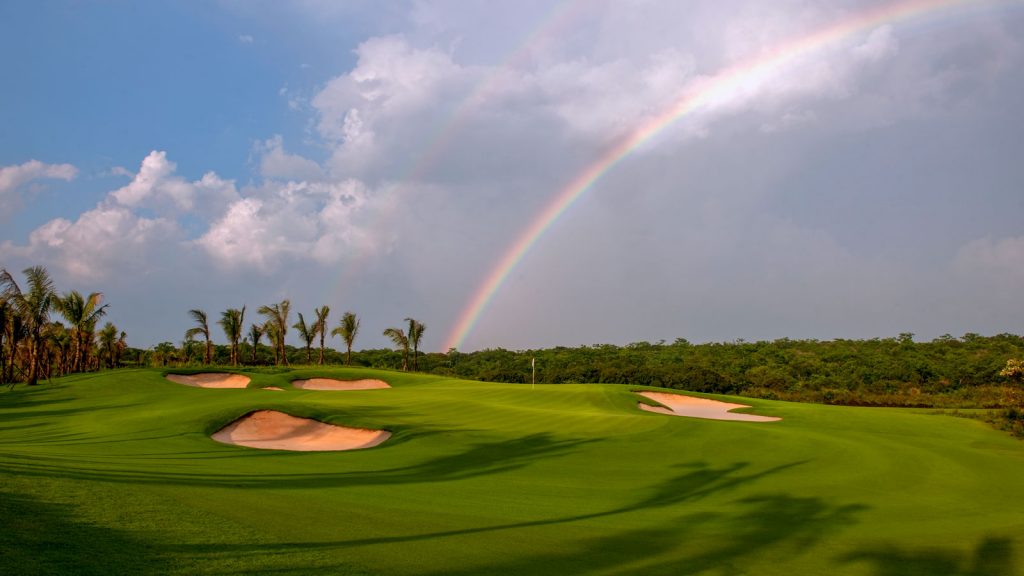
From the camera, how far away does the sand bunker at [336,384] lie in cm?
4747

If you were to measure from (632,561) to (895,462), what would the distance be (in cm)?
1358

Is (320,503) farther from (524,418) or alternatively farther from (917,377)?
(917,377)

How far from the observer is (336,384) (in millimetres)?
48000

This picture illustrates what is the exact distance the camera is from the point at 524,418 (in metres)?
25.1

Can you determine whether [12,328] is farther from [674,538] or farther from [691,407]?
[674,538]

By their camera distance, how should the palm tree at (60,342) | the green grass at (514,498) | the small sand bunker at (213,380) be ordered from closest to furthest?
1. the green grass at (514,498)
2. the small sand bunker at (213,380)
3. the palm tree at (60,342)

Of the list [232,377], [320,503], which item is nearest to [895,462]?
[320,503]

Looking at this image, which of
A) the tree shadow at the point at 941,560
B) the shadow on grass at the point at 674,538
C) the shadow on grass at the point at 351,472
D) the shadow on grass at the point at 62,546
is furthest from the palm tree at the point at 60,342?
the tree shadow at the point at 941,560

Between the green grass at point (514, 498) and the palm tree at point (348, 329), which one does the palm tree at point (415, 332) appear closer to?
the palm tree at point (348, 329)

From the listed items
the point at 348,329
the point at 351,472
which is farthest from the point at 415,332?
the point at 351,472

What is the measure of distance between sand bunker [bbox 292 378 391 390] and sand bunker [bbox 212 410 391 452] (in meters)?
21.3

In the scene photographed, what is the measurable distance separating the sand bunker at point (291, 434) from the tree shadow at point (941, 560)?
625 inches

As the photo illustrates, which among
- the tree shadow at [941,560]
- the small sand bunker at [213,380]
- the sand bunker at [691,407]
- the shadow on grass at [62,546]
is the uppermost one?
the shadow on grass at [62,546]

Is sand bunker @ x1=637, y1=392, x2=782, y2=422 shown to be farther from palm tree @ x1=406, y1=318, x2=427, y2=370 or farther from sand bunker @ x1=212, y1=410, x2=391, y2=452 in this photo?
palm tree @ x1=406, y1=318, x2=427, y2=370
